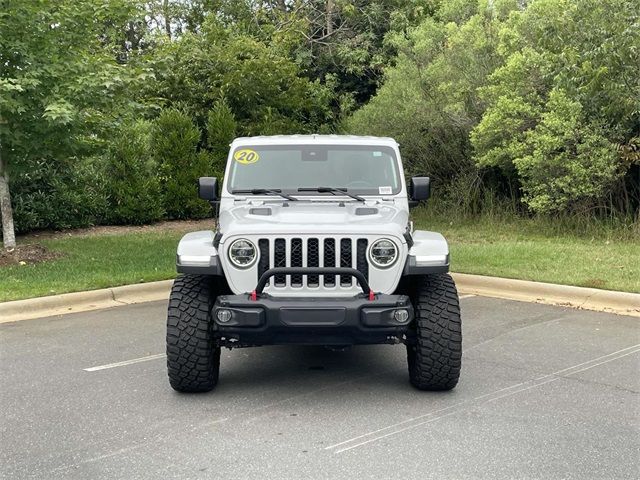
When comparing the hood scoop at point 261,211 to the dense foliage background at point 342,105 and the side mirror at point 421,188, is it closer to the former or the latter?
the side mirror at point 421,188

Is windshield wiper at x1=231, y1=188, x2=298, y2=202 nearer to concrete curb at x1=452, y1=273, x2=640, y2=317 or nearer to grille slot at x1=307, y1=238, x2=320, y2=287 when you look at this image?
grille slot at x1=307, y1=238, x2=320, y2=287

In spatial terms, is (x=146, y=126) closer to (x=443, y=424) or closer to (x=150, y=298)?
(x=150, y=298)

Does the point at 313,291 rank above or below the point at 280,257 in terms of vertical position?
below

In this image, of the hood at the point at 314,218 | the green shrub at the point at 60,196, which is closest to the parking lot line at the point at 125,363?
the hood at the point at 314,218

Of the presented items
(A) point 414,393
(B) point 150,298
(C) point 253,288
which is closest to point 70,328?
(B) point 150,298

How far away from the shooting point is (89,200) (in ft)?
46.0

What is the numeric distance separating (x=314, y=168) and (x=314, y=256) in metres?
1.46

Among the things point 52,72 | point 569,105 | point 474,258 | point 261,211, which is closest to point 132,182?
point 52,72

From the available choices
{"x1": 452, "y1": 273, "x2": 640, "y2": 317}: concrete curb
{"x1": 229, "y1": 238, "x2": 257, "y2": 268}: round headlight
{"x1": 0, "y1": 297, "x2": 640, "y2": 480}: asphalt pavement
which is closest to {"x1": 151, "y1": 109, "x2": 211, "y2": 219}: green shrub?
{"x1": 452, "y1": 273, "x2": 640, "y2": 317}: concrete curb

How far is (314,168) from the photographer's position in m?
5.83

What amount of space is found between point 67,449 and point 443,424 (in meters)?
2.19

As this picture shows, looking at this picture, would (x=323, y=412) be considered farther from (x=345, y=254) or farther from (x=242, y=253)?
Result: (x=242, y=253)

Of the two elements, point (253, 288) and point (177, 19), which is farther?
point (177, 19)

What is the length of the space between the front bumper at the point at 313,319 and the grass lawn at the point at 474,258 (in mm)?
4268
